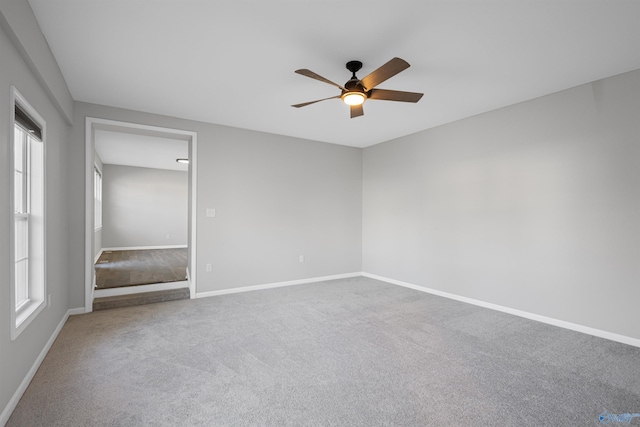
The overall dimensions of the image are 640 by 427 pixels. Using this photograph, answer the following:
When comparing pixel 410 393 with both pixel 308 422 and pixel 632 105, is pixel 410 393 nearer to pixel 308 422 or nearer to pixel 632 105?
pixel 308 422

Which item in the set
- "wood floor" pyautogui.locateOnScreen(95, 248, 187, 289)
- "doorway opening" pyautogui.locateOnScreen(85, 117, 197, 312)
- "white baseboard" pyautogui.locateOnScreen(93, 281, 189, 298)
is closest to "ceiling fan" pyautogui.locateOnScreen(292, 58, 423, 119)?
"doorway opening" pyautogui.locateOnScreen(85, 117, 197, 312)

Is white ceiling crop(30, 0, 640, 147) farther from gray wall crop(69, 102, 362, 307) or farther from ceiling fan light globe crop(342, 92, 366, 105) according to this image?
gray wall crop(69, 102, 362, 307)

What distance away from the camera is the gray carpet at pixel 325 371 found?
6.29 feet

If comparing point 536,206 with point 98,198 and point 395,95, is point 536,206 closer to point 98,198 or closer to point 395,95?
point 395,95

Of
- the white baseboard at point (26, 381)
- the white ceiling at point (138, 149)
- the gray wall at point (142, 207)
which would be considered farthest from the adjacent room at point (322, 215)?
the gray wall at point (142, 207)

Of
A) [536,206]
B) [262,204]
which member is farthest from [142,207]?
[536,206]

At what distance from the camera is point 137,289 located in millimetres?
4406

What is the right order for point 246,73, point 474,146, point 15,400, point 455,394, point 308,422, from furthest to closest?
point 474,146
point 246,73
point 455,394
point 15,400
point 308,422

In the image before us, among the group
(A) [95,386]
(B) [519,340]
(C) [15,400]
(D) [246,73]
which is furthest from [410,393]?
(D) [246,73]

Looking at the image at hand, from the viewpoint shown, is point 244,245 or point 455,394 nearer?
point 455,394

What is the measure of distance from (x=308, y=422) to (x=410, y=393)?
745 millimetres

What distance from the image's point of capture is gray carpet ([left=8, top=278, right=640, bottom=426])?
1916 mm

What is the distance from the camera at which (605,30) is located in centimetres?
229

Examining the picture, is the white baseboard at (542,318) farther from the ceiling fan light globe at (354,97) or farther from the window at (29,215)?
the window at (29,215)
